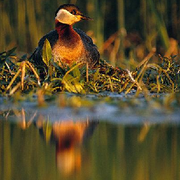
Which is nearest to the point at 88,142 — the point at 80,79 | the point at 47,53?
the point at 80,79

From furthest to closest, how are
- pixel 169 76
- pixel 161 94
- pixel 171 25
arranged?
pixel 171 25, pixel 169 76, pixel 161 94

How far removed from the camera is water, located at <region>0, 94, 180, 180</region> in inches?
124

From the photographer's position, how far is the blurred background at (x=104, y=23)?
36.1 feet

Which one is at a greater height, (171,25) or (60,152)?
(171,25)

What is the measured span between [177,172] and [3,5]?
8.80 metres

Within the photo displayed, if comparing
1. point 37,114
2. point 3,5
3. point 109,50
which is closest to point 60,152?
point 37,114

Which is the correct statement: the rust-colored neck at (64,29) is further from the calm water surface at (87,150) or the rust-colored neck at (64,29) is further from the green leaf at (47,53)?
the calm water surface at (87,150)

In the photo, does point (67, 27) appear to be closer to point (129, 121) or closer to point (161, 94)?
point (161, 94)

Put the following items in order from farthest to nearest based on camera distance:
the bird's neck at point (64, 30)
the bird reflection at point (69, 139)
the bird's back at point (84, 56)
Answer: the bird's neck at point (64, 30) → the bird's back at point (84, 56) → the bird reflection at point (69, 139)

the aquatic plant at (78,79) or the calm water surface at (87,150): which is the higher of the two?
the aquatic plant at (78,79)

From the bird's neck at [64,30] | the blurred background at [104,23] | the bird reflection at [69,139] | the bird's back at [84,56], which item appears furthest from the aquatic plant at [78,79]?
the blurred background at [104,23]

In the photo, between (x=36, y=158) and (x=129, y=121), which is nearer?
(x=36, y=158)

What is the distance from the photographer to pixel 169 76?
6.38m

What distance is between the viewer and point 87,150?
3598 millimetres
